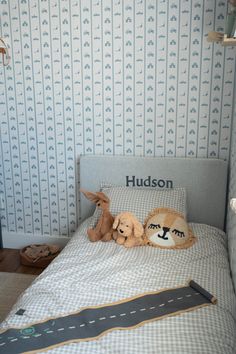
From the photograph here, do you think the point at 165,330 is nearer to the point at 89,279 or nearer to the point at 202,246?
the point at 89,279

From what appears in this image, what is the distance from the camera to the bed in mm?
1467

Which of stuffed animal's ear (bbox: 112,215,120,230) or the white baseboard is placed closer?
stuffed animal's ear (bbox: 112,215,120,230)

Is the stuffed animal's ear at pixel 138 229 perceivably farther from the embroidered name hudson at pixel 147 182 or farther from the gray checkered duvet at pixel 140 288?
the embroidered name hudson at pixel 147 182

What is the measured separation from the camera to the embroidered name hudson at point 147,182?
8.73 ft

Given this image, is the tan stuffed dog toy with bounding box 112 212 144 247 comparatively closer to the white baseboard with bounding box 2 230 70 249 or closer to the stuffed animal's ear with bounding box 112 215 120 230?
the stuffed animal's ear with bounding box 112 215 120 230

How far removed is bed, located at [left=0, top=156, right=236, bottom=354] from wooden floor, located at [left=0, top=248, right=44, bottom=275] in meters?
0.59

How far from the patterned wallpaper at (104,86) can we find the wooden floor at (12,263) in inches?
19.7

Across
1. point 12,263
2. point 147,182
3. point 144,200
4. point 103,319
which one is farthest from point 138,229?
point 12,263

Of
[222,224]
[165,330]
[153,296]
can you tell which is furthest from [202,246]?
[165,330]

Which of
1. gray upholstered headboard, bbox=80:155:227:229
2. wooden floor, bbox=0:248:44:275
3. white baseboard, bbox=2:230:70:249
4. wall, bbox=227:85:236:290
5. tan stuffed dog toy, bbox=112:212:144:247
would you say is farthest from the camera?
white baseboard, bbox=2:230:70:249

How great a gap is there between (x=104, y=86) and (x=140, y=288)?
1.50 m

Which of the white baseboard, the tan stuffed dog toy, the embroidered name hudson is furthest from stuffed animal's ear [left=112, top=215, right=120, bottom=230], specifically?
the white baseboard

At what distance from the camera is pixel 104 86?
266cm

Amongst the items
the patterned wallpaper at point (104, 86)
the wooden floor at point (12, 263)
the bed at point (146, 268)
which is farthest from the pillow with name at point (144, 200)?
the wooden floor at point (12, 263)
